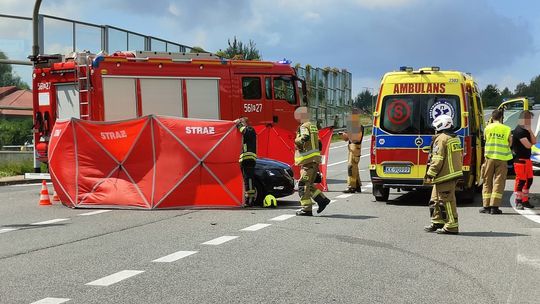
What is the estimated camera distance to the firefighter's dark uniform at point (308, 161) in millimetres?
10867

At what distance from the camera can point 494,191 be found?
37.6 feet

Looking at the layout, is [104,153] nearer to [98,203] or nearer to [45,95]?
[98,203]

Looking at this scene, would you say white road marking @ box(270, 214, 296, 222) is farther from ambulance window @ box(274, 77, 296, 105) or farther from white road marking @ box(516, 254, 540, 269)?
ambulance window @ box(274, 77, 296, 105)

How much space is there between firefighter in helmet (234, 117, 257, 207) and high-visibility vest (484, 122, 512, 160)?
4288 millimetres

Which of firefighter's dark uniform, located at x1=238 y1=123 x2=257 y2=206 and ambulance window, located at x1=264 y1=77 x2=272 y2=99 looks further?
ambulance window, located at x1=264 y1=77 x2=272 y2=99

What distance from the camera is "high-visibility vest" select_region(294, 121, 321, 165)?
1085cm

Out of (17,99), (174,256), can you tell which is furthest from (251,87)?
(17,99)

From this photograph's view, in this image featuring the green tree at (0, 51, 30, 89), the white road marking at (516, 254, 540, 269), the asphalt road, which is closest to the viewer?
the asphalt road

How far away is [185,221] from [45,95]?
309 inches

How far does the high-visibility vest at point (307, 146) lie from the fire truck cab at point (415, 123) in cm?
265

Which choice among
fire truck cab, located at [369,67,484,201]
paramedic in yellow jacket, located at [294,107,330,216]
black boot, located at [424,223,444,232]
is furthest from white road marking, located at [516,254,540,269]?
fire truck cab, located at [369,67,484,201]

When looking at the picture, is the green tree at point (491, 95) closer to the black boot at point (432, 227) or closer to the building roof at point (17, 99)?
the building roof at point (17, 99)

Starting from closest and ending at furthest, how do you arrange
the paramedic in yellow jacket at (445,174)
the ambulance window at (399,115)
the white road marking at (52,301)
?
the white road marking at (52,301)
the paramedic in yellow jacket at (445,174)
the ambulance window at (399,115)

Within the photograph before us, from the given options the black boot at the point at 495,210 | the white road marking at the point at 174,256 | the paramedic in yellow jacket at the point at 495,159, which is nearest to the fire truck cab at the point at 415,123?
the paramedic in yellow jacket at the point at 495,159
